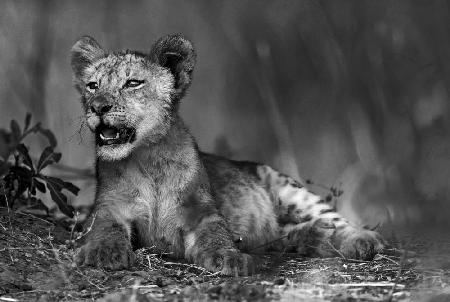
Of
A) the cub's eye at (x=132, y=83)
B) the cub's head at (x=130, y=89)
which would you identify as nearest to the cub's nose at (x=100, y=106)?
the cub's head at (x=130, y=89)

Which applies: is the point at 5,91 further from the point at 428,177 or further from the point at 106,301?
the point at 106,301

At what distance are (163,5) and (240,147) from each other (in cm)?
216

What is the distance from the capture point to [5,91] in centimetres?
1051

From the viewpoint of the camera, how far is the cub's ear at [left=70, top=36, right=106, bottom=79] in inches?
305

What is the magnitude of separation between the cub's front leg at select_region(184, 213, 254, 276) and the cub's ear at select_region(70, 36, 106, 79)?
1847 millimetres

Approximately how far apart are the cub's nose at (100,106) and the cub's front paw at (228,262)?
135 cm

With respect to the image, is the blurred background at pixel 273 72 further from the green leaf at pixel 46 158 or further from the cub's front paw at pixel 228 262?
the cub's front paw at pixel 228 262

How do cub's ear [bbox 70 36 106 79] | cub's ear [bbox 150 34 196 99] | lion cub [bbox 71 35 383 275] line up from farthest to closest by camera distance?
cub's ear [bbox 70 36 106 79]
cub's ear [bbox 150 34 196 99]
lion cub [bbox 71 35 383 275]

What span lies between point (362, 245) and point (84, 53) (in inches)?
116

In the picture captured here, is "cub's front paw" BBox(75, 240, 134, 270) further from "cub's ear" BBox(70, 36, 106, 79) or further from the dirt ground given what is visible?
"cub's ear" BBox(70, 36, 106, 79)

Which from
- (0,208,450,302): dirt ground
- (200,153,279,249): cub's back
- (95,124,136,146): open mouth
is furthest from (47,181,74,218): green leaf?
(200,153,279,249): cub's back

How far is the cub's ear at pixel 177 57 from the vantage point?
737cm

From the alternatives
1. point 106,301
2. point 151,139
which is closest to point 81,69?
point 151,139

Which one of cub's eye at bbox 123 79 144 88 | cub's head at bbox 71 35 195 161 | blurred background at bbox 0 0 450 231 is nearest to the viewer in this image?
cub's head at bbox 71 35 195 161
